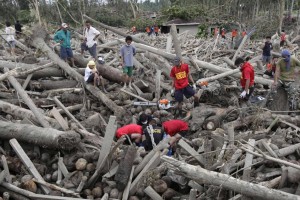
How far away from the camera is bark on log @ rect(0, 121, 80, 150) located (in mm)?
5992

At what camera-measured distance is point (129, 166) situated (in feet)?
17.5

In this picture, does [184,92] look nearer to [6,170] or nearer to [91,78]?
[91,78]

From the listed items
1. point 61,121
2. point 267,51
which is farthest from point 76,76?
point 267,51

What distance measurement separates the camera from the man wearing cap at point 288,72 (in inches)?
294

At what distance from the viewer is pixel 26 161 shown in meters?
5.86

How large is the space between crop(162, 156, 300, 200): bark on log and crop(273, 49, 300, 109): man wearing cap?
A: 3.84 meters

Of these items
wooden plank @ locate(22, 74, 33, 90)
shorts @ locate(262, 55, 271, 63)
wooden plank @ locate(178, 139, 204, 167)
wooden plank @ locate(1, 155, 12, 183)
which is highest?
wooden plank @ locate(22, 74, 33, 90)

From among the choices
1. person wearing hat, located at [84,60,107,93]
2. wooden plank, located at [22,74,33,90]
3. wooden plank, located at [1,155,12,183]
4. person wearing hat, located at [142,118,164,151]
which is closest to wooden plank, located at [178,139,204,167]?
person wearing hat, located at [142,118,164,151]

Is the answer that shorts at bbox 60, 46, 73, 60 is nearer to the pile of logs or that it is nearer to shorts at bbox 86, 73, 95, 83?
the pile of logs

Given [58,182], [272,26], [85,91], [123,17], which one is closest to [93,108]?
[85,91]

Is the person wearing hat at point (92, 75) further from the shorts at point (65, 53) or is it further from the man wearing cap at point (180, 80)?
the man wearing cap at point (180, 80)

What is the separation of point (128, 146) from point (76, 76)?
456 centimetres

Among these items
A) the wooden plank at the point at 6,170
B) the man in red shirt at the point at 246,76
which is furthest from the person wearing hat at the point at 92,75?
the wooden plank at the point at 6,170

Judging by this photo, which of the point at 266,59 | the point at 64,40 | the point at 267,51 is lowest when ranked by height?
the point at 266,59
